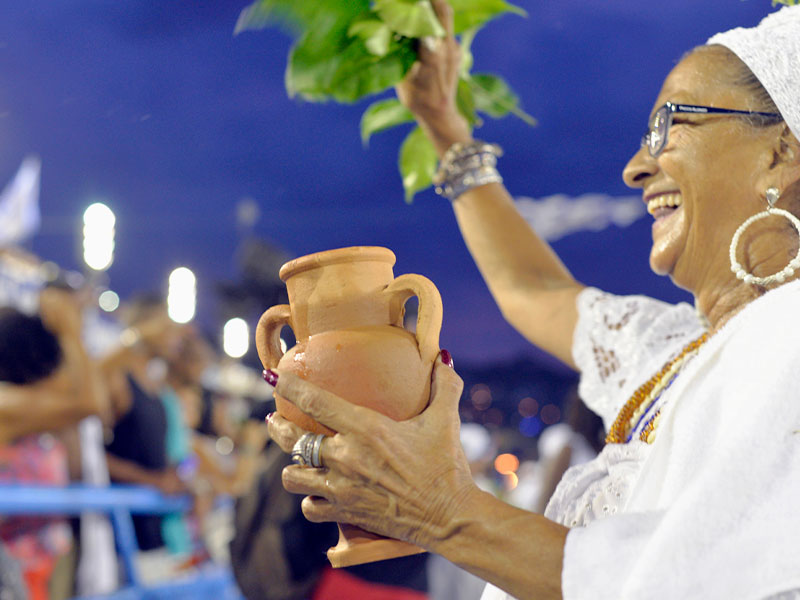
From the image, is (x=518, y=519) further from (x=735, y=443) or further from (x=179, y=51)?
(x=179, y=51)

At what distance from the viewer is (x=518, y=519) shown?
98cm

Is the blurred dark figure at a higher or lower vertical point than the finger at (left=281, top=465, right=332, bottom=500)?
lower

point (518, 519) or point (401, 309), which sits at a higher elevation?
point (401, 309)

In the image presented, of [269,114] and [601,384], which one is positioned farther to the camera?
[269,114]

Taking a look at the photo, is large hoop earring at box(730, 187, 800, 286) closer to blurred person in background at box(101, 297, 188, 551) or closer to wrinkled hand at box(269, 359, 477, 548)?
wrinkled hand at box(269, 359, 477, 548)

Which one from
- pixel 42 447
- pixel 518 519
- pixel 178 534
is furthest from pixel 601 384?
pixel 178 534

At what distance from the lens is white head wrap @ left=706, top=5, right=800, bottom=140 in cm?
123

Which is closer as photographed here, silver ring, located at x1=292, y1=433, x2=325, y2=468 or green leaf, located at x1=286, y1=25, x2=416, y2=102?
silver ring, located at x1=292, y1=433, x2=325, y2=468

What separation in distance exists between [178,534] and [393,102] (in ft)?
10.8

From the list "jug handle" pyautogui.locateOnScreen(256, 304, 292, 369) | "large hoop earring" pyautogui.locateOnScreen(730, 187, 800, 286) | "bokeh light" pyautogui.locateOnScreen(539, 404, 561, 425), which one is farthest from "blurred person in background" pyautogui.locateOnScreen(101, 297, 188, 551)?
"bokeh light" pyautogui.locateOnScreen(539, 404, 561, 425)

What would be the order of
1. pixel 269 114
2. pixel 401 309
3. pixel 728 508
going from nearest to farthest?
pixel 728 508 → pixel 401 309 → pixel 269 114

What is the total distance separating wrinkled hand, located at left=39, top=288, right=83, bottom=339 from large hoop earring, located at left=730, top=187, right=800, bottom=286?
2935 millimetres

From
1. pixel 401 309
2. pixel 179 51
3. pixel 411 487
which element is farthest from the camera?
pixel 179 51

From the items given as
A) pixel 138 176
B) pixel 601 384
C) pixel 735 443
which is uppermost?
pixel 138 176
